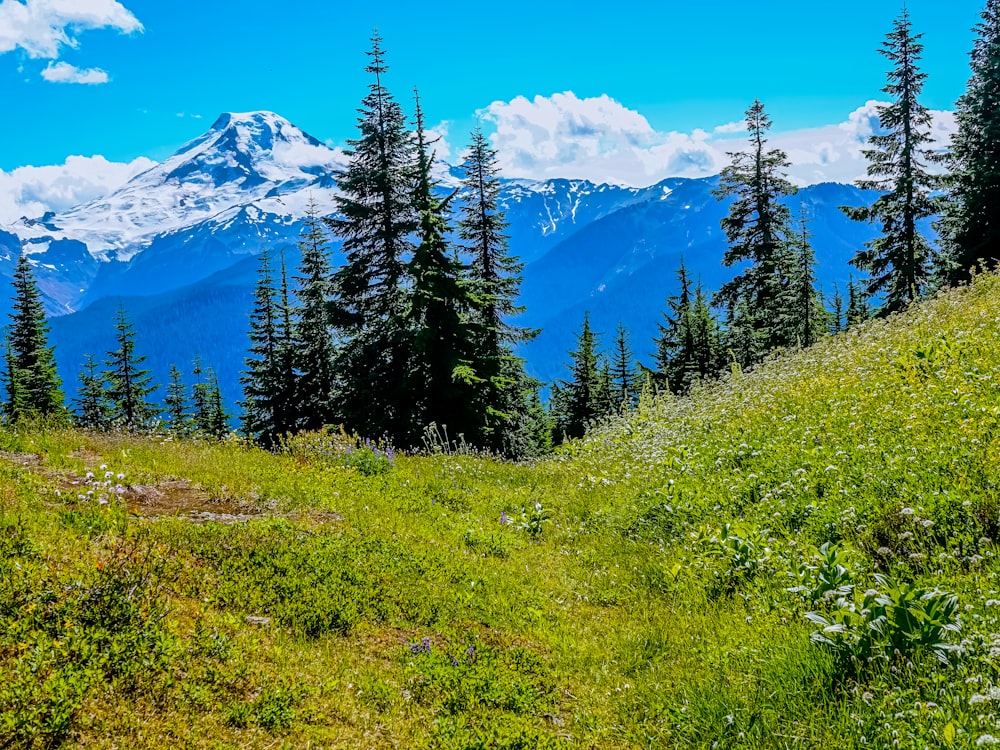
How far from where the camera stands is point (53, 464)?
8125mm

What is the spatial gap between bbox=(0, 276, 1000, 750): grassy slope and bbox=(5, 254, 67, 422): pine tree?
1583 inches

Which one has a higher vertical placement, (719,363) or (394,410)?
(719,363)

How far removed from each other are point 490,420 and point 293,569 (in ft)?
52.5

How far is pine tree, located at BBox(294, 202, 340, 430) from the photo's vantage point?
32500 millimetres

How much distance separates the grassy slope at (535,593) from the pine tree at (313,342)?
23.1 meters

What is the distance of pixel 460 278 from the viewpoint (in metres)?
21.9

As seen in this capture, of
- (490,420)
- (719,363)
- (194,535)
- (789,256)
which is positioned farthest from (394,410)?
(719,363)

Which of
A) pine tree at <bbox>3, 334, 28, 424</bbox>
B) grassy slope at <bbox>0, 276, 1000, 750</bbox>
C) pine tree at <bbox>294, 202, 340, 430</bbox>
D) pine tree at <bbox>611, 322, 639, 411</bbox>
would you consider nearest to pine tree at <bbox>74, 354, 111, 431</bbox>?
pine tree at <bbox>3, 334, 28, 424</bbox>

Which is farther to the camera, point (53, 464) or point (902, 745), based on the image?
point (53, 464)

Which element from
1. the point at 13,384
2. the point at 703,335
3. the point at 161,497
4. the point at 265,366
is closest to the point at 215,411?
the point at 13,384

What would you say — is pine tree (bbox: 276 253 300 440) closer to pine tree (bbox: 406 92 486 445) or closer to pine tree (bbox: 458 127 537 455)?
pine tree (bbox: 458 127 537 455)

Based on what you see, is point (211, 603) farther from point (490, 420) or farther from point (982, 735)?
point (490, 420)

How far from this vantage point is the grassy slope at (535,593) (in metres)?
3.89

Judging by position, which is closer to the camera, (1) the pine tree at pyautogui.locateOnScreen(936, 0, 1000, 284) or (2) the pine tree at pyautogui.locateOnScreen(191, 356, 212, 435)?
(1) the pine tree at pyautogui.locateOnScreen(936, 0, 1000, 284)
